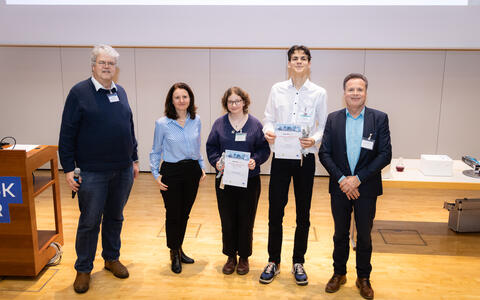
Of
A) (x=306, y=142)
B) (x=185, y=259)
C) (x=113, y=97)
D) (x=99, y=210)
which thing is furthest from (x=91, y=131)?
(x=306, y=142)

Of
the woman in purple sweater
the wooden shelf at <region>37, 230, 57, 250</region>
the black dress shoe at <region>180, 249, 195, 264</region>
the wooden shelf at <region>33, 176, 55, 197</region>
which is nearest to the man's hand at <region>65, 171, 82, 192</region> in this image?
the wooden shelf at <region>33, 176, 55, 197</region>

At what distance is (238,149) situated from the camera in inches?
109

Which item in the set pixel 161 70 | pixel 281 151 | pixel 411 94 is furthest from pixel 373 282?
pixel 161 70

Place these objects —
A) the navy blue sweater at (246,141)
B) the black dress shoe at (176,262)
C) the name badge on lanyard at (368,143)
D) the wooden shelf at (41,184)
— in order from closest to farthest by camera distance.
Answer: the name badge on lanyard at (368,143)
the navy blue sweater at (246,141)
the wooden shelf at (41,184)
the black dress shoe at (176,262)

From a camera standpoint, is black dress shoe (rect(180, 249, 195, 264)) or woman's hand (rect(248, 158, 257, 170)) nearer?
woman's hand (rect(248, 158, 257, 170))

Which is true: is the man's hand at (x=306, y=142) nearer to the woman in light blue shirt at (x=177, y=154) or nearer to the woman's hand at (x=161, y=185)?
the woman in light blue shirt at (x=177, y=154)

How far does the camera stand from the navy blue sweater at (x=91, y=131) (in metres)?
2.60

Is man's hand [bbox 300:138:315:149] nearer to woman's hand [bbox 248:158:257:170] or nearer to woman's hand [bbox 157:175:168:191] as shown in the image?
woman's hand [bbox 248:158:257:170]

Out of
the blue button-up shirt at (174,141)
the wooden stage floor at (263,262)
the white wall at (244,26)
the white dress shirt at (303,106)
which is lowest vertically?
the wooden stage floor at (263,262)

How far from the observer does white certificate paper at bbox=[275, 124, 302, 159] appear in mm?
2693

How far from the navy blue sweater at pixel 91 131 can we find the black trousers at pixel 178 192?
38cm

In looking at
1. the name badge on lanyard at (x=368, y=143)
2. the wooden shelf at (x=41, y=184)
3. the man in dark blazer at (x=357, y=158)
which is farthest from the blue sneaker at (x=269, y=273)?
the wooden shelf at (x=41, y=184)

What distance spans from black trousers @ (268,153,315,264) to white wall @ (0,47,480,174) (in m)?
3.14

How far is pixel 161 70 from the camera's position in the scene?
19.3ft
